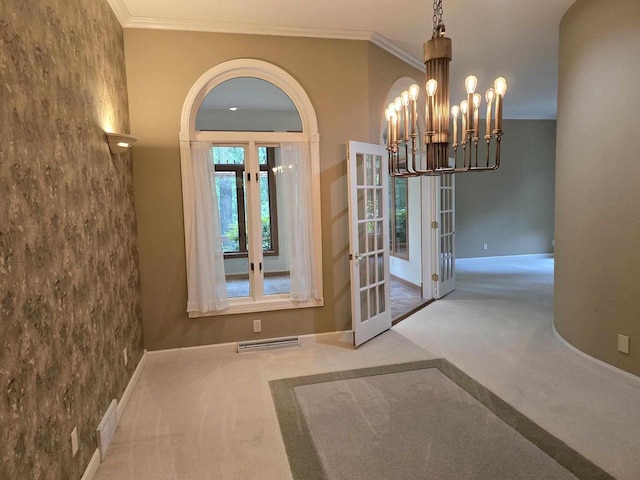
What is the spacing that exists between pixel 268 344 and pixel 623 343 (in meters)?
2.96

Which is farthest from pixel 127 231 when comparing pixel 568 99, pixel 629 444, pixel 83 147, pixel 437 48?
pixel 568 99

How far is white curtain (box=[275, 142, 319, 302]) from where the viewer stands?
4129mm

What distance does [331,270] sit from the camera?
4285 millimetres

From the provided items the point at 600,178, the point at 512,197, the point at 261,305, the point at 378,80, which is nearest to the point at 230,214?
the point at 261,305

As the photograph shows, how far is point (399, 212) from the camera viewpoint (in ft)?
22.9

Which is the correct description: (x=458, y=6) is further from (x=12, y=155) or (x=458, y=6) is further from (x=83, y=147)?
(x=12, y=155)

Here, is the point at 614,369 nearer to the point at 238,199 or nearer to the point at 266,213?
the point at 266,213

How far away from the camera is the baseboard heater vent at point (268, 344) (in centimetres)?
410

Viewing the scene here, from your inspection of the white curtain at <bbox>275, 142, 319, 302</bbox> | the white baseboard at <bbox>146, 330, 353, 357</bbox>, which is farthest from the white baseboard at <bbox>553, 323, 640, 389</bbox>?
the white curtain at <bbox>275, 142, 319, 302</bbox>

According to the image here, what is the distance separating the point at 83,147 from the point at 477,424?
2881 millimetres

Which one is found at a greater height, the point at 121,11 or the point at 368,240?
the point at 121,11

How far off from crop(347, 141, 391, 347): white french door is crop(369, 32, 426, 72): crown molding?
1047mm

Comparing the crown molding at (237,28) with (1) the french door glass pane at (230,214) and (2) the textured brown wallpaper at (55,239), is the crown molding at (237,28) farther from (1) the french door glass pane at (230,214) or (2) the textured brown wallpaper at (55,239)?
(1) the french door glass pane at (230,214)

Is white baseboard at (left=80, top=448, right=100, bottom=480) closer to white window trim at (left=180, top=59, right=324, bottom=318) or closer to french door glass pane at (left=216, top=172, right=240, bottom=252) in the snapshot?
white window trim at (left=180, top=59, right=324, bottom=318)
